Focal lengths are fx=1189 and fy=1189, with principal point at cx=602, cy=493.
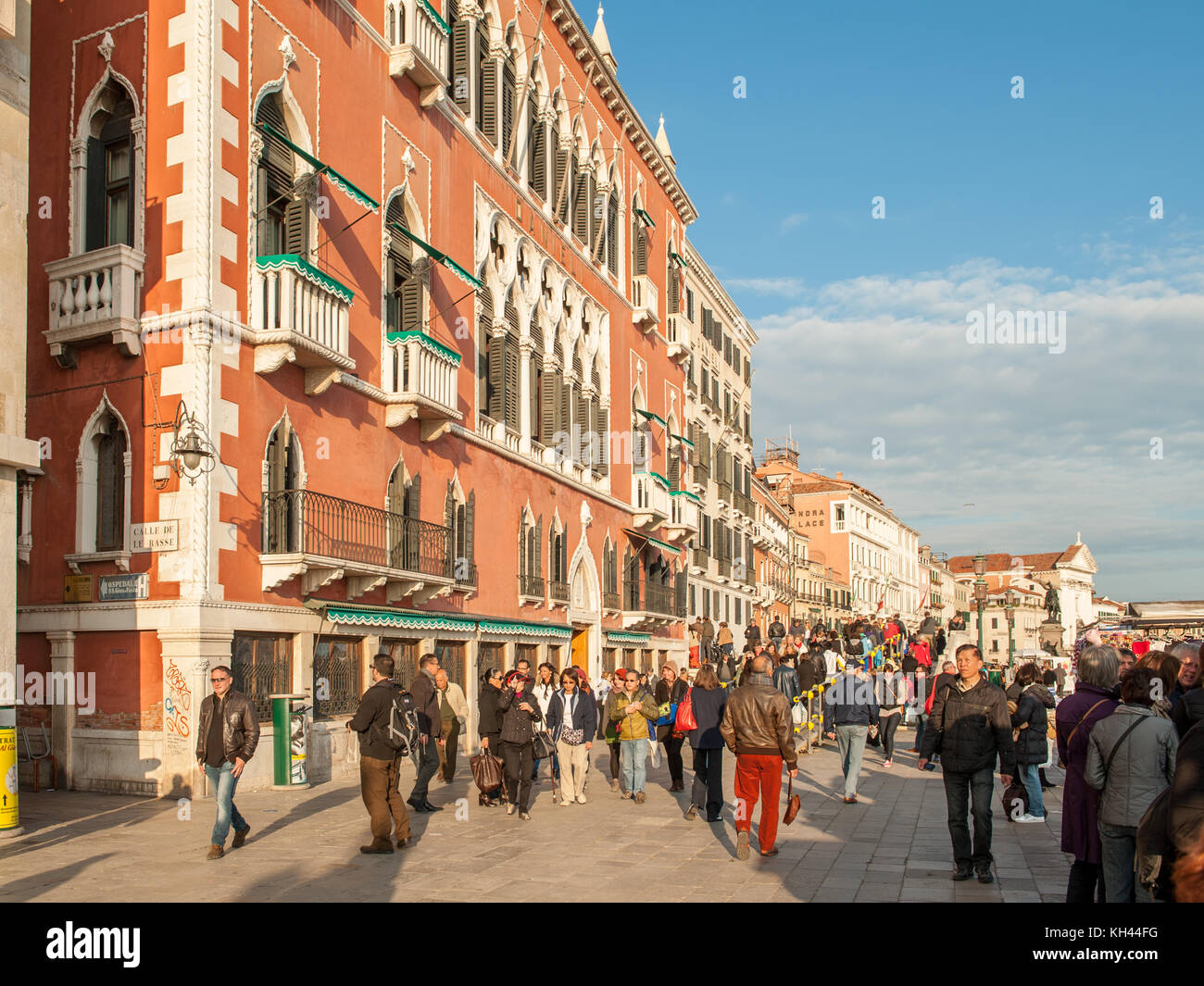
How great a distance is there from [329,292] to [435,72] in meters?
5.93

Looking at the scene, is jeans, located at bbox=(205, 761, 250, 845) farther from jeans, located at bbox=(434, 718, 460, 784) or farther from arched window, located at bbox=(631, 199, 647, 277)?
arched window, located at bbox=(631, 199, 647, 277)

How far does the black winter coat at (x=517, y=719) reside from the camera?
45.8 feet

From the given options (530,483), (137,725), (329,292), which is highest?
(329,292)

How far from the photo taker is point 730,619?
49.7 m

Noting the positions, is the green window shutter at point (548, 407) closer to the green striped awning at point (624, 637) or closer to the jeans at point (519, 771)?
the green striped awning at point (624, 637)

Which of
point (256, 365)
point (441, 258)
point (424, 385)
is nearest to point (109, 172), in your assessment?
point (256, 365)

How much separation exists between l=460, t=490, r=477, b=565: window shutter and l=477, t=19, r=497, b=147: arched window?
294 inches

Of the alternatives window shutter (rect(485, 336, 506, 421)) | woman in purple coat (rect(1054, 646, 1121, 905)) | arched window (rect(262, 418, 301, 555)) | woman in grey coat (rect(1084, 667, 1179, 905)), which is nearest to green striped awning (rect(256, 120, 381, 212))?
arched window (rect(262, 418, 301, 555))

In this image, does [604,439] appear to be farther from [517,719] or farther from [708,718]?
[708,718]

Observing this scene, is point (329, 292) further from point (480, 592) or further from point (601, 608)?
point (601, 608)

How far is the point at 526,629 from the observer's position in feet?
80.8

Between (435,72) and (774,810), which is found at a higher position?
(435,72)

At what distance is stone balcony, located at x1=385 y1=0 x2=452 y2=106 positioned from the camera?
771 inches

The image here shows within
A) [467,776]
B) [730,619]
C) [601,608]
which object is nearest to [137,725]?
[467,776]
